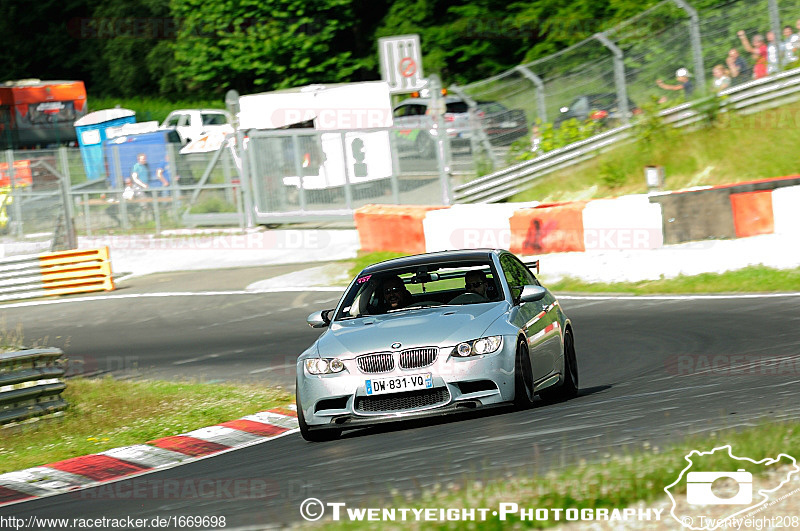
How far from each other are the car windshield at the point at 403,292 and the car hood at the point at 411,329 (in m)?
0.26

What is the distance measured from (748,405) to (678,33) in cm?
1818

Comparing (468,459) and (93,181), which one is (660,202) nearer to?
(468,459)

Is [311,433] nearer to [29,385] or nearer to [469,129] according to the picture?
[29,385]

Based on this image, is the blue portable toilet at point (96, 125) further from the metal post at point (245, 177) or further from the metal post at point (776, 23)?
the metal post at point (776, 23)

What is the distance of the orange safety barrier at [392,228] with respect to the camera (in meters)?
23.2

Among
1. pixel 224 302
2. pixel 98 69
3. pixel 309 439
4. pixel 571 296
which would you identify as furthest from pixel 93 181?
pixel 98 69

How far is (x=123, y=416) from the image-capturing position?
11719mm

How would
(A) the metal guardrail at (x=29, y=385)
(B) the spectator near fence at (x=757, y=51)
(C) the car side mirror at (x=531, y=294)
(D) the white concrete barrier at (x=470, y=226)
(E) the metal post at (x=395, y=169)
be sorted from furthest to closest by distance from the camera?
(E) the metal post at (x=395, y=169) < (B) the spectator near fence at (x=757, y=51) < (D) the white concrete barrier at (x=470, y=226) < (A) the metal guardrail at (x=29, y=385) < (C) the car side mirror at (x=531, y=294)

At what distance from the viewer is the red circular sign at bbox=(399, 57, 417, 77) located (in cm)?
2550

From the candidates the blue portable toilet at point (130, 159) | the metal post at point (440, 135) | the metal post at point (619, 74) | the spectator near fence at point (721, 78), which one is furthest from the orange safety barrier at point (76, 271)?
the spectator near fence at point (721, 78)

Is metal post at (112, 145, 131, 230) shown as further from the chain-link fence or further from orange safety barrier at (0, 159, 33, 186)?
the chain-link fence

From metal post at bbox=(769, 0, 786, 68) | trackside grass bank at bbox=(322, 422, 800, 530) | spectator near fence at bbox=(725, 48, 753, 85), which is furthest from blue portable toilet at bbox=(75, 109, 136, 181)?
trackside grass bank at bbox=(322, 422, 800, 530)

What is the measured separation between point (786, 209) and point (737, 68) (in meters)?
7.87

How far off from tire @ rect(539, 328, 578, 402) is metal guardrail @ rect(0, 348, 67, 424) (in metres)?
4.45
